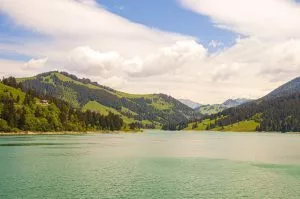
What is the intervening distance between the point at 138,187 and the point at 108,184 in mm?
5674

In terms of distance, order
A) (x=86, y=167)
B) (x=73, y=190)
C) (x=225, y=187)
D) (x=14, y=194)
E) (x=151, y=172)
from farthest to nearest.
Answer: (x=86, y=167) < (x=151, y=172) < (x=225, y=187) < (x=73, y=190) < (x=14, y=194)

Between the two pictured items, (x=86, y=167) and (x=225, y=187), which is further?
(x=86, y=167)

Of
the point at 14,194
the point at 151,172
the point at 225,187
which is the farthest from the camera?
the point at 151,172

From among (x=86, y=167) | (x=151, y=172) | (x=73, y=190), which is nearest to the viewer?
(x=73, y=190)

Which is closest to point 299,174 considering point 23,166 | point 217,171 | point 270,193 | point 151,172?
point 217,171

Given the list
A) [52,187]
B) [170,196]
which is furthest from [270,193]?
[52,187]

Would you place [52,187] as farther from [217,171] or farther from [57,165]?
[217,171]

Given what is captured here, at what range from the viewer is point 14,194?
58906mm

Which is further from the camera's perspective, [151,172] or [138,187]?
[151,172]

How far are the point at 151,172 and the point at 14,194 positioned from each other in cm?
3346

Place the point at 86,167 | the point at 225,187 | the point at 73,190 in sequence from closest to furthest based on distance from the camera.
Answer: the point at 73,190 → the point at 225,187 → the point at 86,167

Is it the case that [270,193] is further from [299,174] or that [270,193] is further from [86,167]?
[86,167]

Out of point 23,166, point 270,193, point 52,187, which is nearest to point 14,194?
point 52,187

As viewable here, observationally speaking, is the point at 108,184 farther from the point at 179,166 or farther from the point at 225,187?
the point at 179,166
